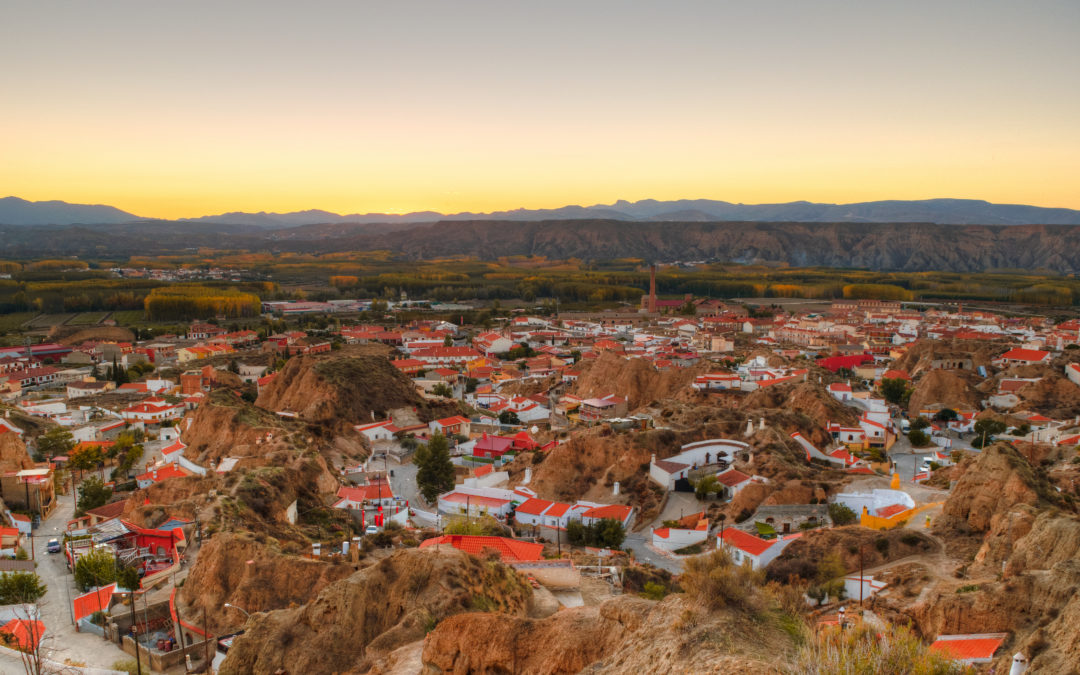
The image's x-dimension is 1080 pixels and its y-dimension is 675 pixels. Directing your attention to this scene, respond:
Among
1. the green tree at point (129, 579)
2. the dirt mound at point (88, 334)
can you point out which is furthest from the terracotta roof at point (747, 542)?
the dirt mound at point (88, 334)

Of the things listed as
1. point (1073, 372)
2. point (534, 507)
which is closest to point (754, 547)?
point (534, 507)

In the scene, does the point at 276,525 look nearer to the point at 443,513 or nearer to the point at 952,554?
the point at 443,513

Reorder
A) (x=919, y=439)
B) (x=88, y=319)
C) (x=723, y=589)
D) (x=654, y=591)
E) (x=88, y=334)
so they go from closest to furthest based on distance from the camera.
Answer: (x=723, y=589) → (x=654, y=591) → (x=919, y=439) → (x=88, y=334) → (x=88, y=319)

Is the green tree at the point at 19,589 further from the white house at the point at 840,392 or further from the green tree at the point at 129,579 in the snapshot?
the white house at the point at 840,392

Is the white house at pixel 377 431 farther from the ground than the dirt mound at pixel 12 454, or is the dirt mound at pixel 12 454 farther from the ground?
the dirt mound at pixel 12 454

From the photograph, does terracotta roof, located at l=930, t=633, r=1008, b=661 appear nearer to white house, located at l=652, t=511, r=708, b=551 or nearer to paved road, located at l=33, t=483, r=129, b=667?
white house, located at l=652, t=511, r=708, b=551

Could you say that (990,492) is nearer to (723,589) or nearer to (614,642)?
(614,642)
